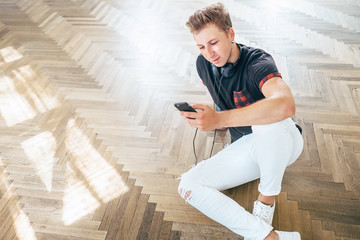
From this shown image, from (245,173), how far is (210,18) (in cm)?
84

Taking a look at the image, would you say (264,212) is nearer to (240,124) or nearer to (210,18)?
(240,124)

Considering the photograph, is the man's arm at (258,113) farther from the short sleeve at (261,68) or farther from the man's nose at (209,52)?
the man's nose at (209,52)

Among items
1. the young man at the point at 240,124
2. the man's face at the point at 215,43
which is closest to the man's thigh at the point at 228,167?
the young man at the point at 240,124

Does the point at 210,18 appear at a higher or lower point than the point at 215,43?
higher

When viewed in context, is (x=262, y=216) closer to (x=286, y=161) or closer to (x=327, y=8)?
(x=286, y=161)

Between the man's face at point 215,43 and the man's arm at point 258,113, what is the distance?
31 cm

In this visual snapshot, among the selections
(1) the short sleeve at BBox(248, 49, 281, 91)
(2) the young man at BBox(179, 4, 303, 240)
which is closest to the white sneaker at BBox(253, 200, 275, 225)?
(2) the young man at BBox(179, 4, 303, 240)

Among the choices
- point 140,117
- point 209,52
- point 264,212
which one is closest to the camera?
point 209,52

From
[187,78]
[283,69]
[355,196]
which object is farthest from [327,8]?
[355,196]

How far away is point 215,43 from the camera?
64.0 inches

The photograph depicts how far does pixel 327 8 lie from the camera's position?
11.9ft

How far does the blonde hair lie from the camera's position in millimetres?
1568

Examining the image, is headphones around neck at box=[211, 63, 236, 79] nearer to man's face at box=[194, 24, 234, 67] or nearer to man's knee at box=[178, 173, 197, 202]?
man's face at box=[194, 24, 234, 67]

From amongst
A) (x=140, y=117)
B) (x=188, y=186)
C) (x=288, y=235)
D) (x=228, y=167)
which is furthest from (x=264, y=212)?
(x=140, y=117)
